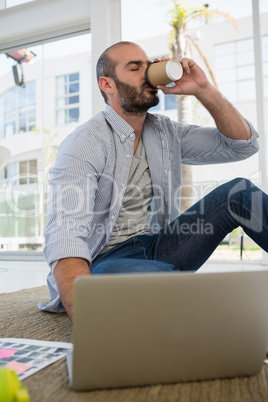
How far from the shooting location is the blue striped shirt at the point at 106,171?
116cm

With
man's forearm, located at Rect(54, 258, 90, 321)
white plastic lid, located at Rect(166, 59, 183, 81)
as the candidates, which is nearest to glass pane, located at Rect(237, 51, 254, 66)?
white plastic lid, located at Rect(166, 59, 183, 81)

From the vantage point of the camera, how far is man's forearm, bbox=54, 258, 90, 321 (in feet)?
3.34

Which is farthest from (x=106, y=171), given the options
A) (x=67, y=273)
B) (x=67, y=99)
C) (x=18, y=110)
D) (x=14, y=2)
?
(x=14, y=2)

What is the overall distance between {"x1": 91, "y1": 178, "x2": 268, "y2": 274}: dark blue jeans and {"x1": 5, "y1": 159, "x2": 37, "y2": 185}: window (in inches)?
137

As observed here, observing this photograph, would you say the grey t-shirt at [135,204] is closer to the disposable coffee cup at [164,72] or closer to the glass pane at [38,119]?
the disposable coffee cup at [164,72]

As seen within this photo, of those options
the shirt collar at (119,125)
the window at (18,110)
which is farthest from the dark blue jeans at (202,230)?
the window at (18,110)

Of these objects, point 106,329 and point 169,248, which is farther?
point 169,248

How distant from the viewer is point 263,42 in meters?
3.81

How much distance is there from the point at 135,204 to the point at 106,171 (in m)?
0.19

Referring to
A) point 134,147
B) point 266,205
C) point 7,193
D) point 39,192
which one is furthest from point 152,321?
point 7,193

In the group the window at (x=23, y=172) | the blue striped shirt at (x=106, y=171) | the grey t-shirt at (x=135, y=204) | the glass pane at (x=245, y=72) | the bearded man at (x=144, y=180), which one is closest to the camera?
the blue striped shirt at (x=106, y=171)

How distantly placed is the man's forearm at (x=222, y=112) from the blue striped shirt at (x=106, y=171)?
0.18ft

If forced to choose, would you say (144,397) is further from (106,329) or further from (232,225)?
(232,225)

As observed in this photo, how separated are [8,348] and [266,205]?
0.84 m
